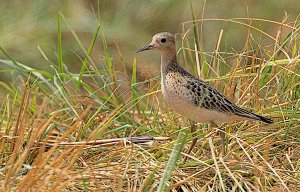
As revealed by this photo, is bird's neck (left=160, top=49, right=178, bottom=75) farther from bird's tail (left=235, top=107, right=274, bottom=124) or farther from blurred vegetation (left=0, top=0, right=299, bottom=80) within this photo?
blurred vegetation (left=0, top=0, right=299, bottom=80)

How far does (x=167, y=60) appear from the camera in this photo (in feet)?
18.6

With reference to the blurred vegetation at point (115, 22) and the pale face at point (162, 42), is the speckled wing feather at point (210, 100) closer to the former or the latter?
the pale face at point (162, 42)

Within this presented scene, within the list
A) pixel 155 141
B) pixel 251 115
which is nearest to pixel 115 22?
pixel 155 141

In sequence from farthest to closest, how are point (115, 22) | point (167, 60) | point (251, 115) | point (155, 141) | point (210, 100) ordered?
1. point (115, 22)
2. point (167, 60)
3. point (155, 141)
4. point (210, 100)
5. point (251, 115)

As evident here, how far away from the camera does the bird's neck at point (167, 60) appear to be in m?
5.64

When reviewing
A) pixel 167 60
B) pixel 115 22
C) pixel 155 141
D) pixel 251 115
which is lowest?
pixel 115 22

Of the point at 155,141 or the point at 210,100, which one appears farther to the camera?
the point at 155,141

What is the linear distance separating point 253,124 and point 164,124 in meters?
0.52

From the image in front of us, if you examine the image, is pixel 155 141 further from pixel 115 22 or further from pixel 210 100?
pixel 115 22

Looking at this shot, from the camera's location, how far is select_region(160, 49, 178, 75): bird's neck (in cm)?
564

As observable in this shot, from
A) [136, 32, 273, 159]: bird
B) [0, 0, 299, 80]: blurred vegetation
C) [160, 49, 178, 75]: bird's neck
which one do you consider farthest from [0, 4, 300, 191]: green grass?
[0, 0, 299, 80]: blurred vegetation

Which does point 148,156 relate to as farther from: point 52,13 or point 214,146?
point 52,13

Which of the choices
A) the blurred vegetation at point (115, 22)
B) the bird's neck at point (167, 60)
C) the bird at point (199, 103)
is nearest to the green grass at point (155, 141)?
the bird at point (199, 103)

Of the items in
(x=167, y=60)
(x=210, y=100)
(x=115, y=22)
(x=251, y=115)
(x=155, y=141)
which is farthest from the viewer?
(x=115, y=22)
